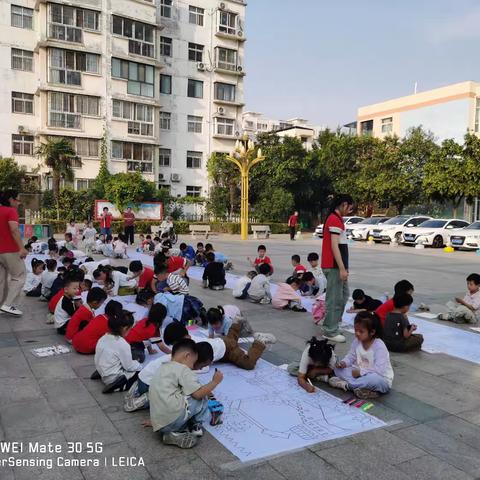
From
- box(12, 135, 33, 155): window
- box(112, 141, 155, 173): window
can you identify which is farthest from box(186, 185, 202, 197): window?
box(12, 135, 33, 155): window

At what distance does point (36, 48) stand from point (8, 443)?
31419 millimetres

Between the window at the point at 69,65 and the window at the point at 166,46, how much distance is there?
5761mm

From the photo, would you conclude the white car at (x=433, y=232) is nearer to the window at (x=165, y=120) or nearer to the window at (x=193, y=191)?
the window at (x=193, y=191)

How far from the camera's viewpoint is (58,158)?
2786 cm

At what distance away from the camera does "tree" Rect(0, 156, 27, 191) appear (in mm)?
27891

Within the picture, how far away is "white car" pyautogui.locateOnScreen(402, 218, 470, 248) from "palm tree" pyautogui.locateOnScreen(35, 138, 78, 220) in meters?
18.9

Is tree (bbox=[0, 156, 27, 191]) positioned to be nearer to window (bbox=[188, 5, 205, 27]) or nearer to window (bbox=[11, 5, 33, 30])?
window (bbox=[11, 5, 33, 30])

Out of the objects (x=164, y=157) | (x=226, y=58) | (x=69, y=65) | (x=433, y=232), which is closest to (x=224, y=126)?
(x=226, y=58)

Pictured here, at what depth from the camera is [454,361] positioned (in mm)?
5887

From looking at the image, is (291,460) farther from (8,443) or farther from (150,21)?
(150,21)

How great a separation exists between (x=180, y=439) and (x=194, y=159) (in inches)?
1360

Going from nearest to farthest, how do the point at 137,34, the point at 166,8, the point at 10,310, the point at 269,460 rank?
the point at 269,460, the point at 10,310, the point at 137,34, the point at 166,8

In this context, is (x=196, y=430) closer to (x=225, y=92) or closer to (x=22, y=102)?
(x=22, y=102)

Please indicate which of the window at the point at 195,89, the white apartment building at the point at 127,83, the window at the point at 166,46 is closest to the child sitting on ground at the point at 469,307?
the white apartment building at the point at 127,83
